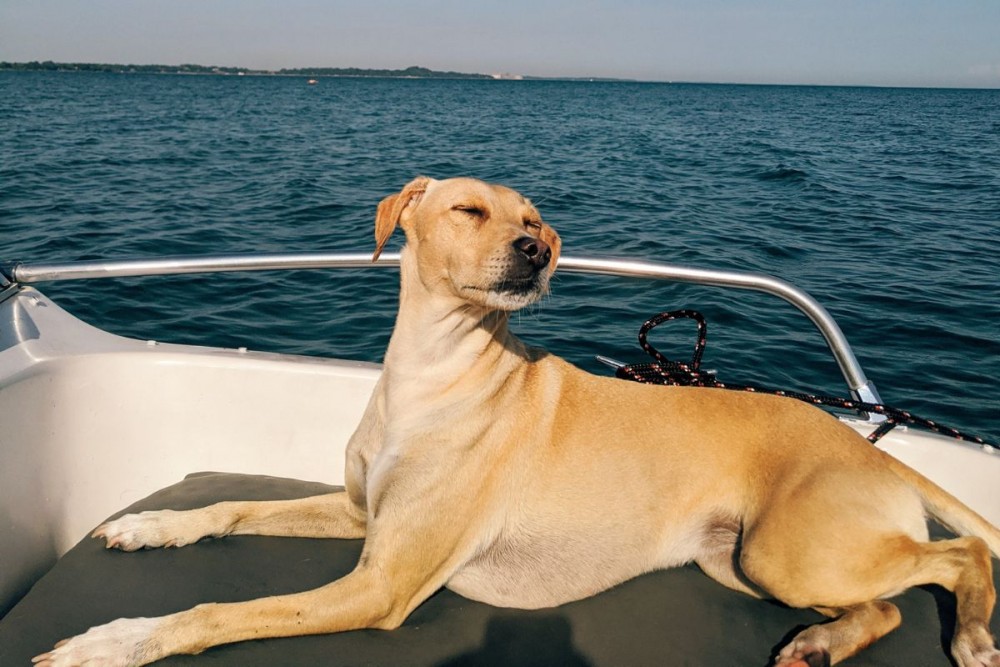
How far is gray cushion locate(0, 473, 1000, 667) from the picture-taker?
2486 millimetres

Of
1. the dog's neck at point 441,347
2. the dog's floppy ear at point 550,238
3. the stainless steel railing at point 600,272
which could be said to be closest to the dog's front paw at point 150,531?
the dog's neck at point 441,347

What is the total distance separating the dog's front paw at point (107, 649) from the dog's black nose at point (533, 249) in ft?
5.70

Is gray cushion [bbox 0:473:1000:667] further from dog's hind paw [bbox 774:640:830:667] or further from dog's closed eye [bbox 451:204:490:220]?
dog's closed eye [bbox 451:204:490:220]

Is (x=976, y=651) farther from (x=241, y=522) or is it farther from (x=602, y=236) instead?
(x=602, y=236)

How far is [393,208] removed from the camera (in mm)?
3020

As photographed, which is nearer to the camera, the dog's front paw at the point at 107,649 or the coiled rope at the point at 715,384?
the dog's front paw at the point at 107,649

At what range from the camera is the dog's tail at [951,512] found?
276 centimetres

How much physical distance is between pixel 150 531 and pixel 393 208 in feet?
5.26

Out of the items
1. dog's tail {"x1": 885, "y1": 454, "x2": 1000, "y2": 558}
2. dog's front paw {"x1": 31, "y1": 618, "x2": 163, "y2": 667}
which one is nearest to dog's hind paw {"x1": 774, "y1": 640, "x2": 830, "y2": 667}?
dog's tail {"x1": 885, "y1": 454, "x2": 1000, "y2": 558}

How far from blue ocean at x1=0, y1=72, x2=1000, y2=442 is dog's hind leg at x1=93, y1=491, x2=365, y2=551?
178 cm

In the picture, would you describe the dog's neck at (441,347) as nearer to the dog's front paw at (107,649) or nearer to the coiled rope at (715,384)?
the coiled rope at (715,384)

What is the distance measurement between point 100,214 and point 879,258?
42.5ft

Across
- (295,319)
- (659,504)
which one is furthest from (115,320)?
(659,504)

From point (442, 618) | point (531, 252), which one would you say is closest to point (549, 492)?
point (442, 618)
